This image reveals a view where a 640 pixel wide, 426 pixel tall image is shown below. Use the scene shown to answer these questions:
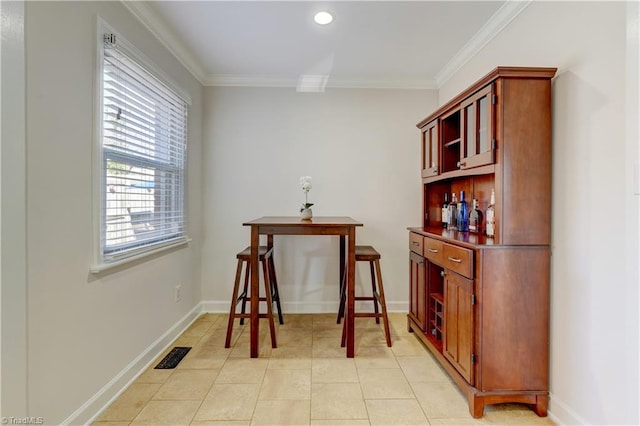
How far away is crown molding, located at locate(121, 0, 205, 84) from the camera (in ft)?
6.58

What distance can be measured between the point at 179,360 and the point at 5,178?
166 cm

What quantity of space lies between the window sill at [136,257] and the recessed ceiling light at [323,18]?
79.6 inches

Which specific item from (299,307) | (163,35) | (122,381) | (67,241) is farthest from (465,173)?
(122,381)

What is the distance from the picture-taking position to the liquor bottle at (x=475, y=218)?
224 cm

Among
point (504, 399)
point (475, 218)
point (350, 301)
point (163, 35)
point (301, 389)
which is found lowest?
point (301, 389)

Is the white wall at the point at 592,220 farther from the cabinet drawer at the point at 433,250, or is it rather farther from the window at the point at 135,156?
the window at the point at 135,156

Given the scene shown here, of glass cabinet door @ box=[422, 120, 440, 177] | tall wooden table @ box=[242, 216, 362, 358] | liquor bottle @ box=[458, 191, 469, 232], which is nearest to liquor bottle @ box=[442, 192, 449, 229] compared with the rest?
liquor bottle @ box=[458, 191, 469, 232]

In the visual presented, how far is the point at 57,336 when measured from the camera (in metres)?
1.44

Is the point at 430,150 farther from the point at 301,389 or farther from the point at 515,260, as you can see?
the point at 301,389

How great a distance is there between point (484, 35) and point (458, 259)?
174 centimetres

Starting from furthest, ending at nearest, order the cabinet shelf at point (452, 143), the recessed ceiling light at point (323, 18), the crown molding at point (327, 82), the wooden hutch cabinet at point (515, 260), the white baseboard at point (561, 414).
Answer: the crown molding at point (327, 82) → the cabinet shelf at point (452, 143) → the recessed ceiling light at point (323, 18) → the wooden hutch cabinet at point (515, 260) → the white baseboard at point (561, 414)

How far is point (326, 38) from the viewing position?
7.98 ft

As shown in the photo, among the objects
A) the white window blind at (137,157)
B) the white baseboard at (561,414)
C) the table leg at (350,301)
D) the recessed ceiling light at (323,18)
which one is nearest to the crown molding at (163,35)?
the white window blind at (137,157)

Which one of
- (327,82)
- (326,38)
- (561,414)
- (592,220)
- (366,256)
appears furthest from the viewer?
(327,82)
